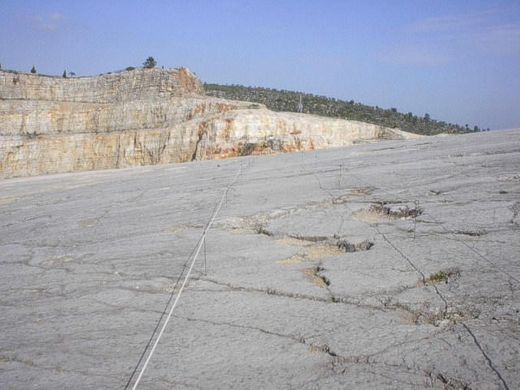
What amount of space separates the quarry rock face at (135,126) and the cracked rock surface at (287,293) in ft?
61.2

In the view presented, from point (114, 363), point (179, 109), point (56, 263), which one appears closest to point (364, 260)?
point (114, 363)

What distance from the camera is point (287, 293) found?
12.0 ft

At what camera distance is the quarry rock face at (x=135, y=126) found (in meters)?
26.6

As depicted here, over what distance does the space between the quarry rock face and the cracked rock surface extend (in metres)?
18.7

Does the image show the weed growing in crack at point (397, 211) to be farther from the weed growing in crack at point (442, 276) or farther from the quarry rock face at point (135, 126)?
the quarry rock face at point (135, 126)

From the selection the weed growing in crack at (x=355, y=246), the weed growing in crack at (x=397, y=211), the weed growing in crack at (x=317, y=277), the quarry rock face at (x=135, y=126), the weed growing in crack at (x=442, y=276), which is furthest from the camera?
the quarry rock face at (x=135, y=126)

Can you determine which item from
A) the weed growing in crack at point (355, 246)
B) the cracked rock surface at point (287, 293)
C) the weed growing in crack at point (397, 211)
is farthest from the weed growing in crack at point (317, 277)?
the weed growing in crack at point (397, 211)

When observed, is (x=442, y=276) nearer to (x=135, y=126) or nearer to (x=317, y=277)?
(x=317, y=277)

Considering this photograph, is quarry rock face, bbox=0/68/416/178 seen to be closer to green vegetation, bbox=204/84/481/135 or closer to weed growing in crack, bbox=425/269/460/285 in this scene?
green vegetation, bbox=204/84/481/135

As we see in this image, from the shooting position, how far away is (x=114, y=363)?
283 centimetres

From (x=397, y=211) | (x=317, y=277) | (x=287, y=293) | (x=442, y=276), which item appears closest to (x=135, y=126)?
(x=397, y=211)

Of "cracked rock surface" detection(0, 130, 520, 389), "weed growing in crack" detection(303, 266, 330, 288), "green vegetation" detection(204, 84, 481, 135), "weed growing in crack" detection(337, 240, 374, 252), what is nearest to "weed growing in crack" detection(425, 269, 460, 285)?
"cracked rock surface" detection(0, 130, 520, 389)

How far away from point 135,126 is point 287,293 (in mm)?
31025

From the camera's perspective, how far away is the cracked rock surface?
8.62 ft
